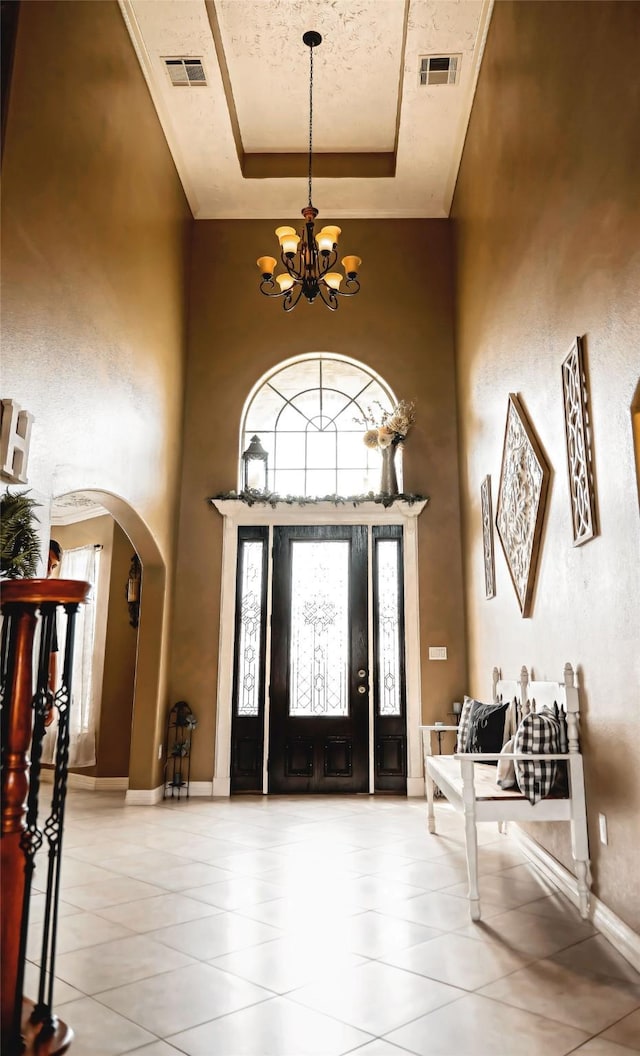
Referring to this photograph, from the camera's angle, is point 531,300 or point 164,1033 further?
point 531,300

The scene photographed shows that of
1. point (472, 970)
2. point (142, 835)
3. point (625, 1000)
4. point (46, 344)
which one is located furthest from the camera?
point (142, 835)

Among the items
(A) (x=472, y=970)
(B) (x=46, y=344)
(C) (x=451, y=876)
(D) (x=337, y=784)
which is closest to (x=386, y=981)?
(A) (x=472, y=970)

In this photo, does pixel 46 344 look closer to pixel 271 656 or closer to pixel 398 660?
pixel 271 656

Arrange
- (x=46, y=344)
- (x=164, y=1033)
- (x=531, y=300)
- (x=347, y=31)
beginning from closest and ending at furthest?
(x=164, y=1033)
(x=46, y=344)
(x=531, y=300)
(x=347, y=31)

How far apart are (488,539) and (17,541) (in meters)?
3.60

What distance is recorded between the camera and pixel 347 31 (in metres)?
6.02

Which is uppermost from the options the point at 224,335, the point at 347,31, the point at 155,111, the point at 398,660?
the point at 347,31

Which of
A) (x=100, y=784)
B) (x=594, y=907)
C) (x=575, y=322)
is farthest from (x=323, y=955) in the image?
(x=100, y=784)

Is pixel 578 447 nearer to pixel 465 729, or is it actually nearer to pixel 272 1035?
pixel 465 729

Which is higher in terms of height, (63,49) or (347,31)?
(347,31)

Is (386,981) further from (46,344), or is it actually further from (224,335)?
(224,335)

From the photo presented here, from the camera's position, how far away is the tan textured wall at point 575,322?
291cm

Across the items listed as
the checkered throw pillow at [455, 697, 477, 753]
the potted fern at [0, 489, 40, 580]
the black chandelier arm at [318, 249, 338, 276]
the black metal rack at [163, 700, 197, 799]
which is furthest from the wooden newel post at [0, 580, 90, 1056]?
the black metal rack at [163, 700, 197, 799]

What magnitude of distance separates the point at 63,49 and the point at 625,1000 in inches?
213
